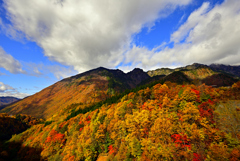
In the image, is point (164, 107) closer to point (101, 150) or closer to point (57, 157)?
point (101, 150)

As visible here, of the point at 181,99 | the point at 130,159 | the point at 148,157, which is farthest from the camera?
the point at 181,99

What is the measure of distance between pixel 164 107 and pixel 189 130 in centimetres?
2415

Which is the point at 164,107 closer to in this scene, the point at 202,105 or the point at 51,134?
the point at 202,105

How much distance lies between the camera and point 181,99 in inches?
2504

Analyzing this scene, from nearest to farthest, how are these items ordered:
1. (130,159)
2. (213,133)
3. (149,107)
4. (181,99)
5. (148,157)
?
(213,133), (148,157), (130,159), (181,99), (149,107)

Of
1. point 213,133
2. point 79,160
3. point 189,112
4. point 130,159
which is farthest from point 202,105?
point 79,160

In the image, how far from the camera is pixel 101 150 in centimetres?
6544

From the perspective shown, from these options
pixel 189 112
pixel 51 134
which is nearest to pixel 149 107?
pixel 189 112

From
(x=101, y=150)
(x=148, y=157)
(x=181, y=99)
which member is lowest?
(x=101, y=150)

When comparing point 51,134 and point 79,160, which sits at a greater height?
point 51,134

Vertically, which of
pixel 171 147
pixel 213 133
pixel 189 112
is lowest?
pixel 171 147

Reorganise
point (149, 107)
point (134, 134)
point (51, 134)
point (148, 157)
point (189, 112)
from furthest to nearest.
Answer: point (51, 134) < point (149, 107) < point (134, 134) < point (189, 112) < point (148, 157)

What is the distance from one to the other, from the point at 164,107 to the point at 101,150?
174 ft

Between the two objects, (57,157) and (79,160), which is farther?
(57,157)
